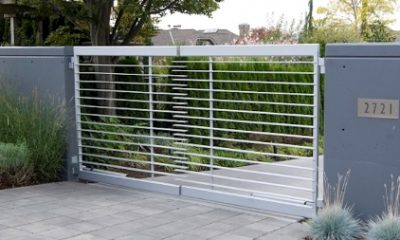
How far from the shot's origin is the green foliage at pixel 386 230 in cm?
523

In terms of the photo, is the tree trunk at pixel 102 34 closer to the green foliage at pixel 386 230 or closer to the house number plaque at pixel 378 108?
the house number plaque at pixel 378 108

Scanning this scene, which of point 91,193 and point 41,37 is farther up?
point 41,37

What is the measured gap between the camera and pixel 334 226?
5648 mm

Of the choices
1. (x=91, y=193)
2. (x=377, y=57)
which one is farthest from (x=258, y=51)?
(x=91, y=193)

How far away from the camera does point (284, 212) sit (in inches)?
265

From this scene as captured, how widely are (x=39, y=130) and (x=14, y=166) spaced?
0.60 metres

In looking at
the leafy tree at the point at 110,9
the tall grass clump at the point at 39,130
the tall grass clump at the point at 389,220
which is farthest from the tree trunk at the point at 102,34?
the tall grass clump at the point at 389,220

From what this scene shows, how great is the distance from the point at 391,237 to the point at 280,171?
431 cm

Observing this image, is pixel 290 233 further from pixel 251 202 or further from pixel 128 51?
pixel 128 51

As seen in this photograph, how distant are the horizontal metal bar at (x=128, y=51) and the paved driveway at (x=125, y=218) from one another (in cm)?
182

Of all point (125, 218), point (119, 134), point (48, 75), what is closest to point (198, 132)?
point (119, 134)

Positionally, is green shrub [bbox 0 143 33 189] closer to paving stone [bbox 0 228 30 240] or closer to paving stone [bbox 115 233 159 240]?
paving stone [bbox 0 228 30 240]

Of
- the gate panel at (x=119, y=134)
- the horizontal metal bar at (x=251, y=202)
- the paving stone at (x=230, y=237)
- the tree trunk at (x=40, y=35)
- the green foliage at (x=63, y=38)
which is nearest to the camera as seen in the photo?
the paving stone at (x=230, y=237)

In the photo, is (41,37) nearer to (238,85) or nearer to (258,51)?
(238,85)
